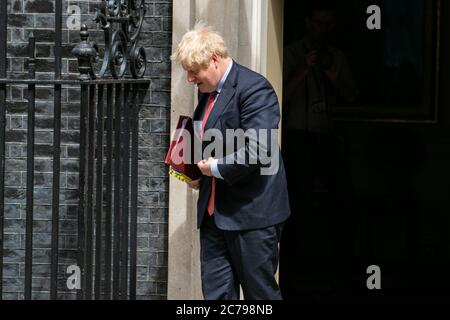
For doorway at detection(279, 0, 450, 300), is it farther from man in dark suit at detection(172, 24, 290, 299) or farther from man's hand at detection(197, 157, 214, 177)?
man's hand at detection(197, 157, 214, 177)

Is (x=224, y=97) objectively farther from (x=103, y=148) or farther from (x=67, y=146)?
(x=67, y=146)

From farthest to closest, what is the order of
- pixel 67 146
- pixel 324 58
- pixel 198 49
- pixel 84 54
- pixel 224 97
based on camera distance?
pixel 324 58
pixel 67 146
pixel 224 97
pixel 198 49
pixel 84 54

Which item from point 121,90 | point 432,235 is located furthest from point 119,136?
point 432,235

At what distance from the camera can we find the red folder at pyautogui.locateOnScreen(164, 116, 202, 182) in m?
6.07

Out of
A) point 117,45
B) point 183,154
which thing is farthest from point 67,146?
point 183,154

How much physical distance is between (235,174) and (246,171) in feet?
0.17

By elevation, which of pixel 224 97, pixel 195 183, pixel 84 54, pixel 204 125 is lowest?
pixel 195 183

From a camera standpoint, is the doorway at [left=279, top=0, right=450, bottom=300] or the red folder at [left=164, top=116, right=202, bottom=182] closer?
the red folder at [left=164, top=116, right=202, bottom=182]

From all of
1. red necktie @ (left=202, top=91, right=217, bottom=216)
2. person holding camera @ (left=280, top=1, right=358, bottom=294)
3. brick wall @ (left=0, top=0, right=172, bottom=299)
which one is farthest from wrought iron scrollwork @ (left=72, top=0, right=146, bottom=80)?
person holding camera @ (left=280, top=1, right=358, bottom=294)

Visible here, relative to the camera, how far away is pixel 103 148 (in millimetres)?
6602

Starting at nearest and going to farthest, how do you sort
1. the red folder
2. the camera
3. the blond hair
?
the blond hair, the red folder, the camera

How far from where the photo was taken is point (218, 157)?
6023mm

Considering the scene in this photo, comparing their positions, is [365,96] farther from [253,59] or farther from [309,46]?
[253,59]

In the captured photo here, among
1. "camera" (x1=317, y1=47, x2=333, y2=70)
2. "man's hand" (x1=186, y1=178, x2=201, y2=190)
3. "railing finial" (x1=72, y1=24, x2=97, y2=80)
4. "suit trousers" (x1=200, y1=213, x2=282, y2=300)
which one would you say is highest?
"camera" (x1=317, y1=47, x2=333, y2=70)
